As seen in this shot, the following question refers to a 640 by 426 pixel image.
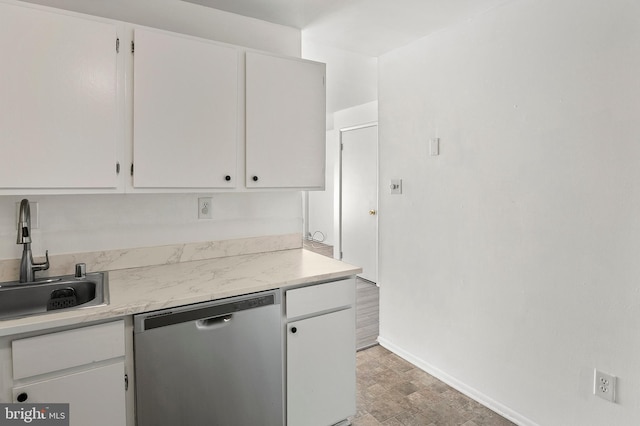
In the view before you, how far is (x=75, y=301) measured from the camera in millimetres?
1703

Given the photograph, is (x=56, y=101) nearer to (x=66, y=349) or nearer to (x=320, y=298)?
(x=66, y=349)

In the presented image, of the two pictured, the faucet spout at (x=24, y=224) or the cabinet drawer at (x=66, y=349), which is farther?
the faucet spout at (x=24, y=224)

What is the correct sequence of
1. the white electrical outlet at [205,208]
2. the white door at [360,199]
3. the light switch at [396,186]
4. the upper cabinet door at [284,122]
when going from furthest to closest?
the white door at [360,199] < the light switch at [396,186] < the white electrical outlet at [205,208] < the upper cabinet door at [284,122]

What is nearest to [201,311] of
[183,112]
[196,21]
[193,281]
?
[193,281]

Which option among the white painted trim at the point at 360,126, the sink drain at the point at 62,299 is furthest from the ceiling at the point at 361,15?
the white painted trim at the point at 360,126

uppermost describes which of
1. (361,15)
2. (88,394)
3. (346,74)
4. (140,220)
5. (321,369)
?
(346,74)

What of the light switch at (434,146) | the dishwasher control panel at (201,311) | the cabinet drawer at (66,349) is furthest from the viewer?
the light switch at (434,146)

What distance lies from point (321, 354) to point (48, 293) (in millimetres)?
1313

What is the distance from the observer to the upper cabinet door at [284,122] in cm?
199

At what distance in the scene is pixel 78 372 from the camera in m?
Answer: 1.33

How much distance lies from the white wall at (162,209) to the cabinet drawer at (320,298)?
692 millimetres

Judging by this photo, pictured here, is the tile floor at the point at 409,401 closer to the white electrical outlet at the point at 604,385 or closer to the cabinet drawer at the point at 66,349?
the white electrical outlet at the point at 604,385

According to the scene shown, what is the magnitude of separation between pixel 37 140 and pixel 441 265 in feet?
7.55

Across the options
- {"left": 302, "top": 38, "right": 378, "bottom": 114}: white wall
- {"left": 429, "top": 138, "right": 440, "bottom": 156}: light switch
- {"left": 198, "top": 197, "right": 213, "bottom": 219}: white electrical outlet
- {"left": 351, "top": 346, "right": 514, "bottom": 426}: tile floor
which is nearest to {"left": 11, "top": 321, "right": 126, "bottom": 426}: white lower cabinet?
{"left": 198, "top": 197, "right": 213, "bottom": 219}: white electrical outlet
